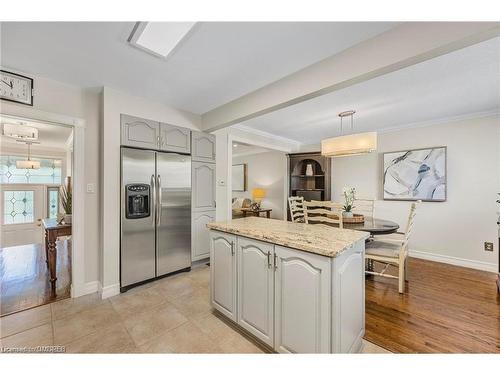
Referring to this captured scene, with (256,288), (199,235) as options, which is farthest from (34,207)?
(256,288)

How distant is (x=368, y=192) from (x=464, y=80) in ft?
7.72

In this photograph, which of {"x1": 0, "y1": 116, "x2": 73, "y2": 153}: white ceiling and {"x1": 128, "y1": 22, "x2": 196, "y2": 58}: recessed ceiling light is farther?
{"x1": 0, "y1": 116, "x2": 73, "y2": 153}: white ceiling

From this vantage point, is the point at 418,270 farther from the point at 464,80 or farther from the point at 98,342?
the point at 98,342

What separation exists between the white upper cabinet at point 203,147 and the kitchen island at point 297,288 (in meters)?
1.80

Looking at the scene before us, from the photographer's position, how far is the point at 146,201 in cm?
263

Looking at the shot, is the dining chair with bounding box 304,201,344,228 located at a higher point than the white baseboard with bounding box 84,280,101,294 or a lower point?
higher

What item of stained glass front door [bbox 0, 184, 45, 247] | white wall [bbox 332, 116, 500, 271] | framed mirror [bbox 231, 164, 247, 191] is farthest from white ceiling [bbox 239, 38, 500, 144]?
stained glass front door [bbox 0, 184, 45, 247]

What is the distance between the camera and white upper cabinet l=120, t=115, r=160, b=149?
98.3 inches

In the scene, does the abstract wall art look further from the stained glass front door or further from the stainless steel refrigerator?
the stained glass front door

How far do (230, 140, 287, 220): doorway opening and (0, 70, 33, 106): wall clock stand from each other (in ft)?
11.7

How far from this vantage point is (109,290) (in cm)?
233

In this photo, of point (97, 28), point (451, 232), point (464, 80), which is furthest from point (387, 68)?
point (451, 232)

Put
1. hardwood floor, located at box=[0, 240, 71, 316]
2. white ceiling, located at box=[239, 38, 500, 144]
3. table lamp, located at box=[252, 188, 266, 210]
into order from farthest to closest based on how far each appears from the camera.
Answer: table lamp, located at box=[252, 188, 266, 210] < hardwood floor, located at box=[0, 240, 71, 316] < white ceiling, located at box=[239, 38, 500, 144]

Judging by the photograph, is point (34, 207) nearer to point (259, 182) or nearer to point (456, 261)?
point (259, 182)
